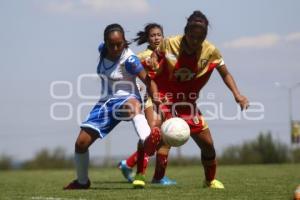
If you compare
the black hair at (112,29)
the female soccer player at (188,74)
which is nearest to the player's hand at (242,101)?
the female soccer player at (188,74)

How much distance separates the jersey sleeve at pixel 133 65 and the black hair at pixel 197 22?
831 mm

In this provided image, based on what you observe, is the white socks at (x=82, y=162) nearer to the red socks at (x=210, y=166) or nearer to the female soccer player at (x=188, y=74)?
the female soccer player at (x=188, y=74)

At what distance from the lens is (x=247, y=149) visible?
38.3 metres

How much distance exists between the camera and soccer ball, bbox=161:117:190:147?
9.21 meters

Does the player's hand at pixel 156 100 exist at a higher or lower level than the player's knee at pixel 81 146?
higher

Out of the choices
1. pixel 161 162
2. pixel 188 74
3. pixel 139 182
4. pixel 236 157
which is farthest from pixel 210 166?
pixel 236 157

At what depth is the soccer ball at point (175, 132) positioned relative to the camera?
30.2 ft

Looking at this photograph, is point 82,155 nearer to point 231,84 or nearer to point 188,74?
point 188,74

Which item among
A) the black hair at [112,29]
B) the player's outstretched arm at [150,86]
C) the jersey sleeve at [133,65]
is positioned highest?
the black hair at [112,29]

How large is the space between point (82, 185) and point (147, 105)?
1602 millimetres

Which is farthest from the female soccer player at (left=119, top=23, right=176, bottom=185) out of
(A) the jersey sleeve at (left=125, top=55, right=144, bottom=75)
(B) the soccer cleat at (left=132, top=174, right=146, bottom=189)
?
(B) the soccer cleat at (left=132, top=174, right=146, bottom=189)

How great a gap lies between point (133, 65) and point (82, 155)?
1328 mm

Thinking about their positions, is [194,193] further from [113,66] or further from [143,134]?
[113,66]

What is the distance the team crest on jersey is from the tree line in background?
80.1 ft
